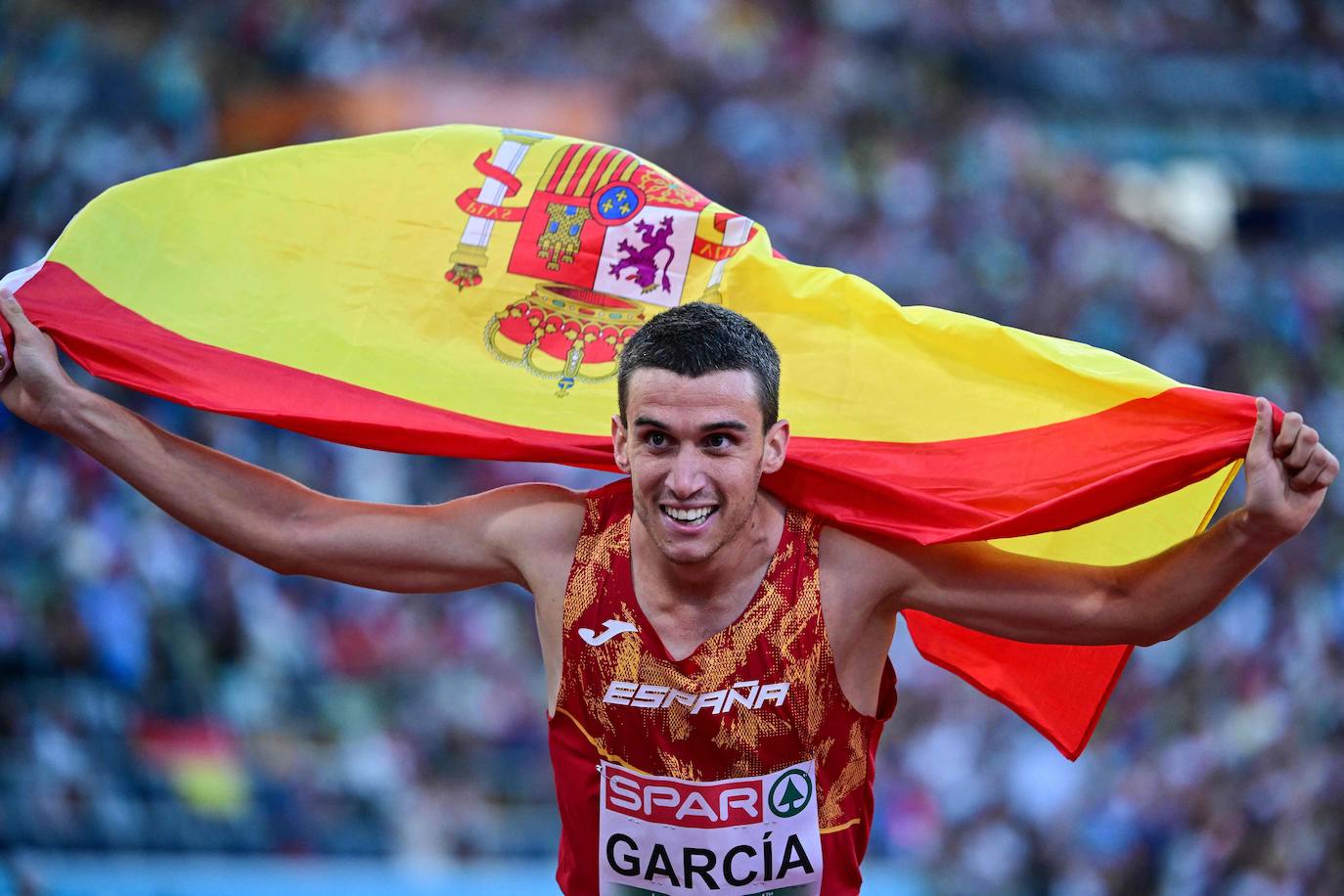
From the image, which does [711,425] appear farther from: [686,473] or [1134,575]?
[1134,575]

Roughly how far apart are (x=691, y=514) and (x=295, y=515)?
91 cm

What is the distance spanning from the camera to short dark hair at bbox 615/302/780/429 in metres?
3.22

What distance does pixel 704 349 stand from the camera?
3223 millimetres

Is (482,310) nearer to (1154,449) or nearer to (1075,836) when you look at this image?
(1154,449)

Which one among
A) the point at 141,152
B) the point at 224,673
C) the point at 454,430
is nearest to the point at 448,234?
the point at 454,430

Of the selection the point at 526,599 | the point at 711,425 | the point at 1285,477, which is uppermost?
the point at 711,425

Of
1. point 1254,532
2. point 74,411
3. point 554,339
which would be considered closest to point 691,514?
point 554,339

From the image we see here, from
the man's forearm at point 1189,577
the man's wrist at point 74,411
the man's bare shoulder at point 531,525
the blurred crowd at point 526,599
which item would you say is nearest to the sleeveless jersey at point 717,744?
the man's bare shoulder at point 531,525

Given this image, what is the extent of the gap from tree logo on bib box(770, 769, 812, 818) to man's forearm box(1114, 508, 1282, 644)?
73 cm

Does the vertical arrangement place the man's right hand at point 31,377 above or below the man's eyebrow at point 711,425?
above

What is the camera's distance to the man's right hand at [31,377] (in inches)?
140

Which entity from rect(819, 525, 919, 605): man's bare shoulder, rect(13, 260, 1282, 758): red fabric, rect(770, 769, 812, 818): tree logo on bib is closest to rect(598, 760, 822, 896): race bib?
rect(770, 769, 812, 818): tree logo on bib

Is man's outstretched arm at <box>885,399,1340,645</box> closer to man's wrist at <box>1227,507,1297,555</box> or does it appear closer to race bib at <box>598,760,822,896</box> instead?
man's wrist at <box>1227,507,1297,555</box>

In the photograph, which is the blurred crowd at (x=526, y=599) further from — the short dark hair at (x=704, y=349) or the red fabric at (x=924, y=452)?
the short dark hair at (x=704, y=349)
